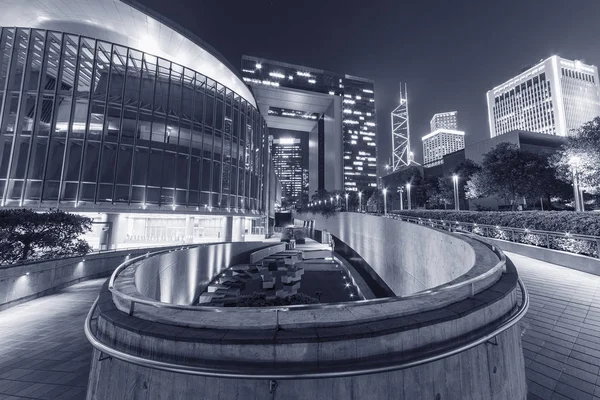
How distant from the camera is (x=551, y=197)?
127 ft

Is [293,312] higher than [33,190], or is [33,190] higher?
[33,190]

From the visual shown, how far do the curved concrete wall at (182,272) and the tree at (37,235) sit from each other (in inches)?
186

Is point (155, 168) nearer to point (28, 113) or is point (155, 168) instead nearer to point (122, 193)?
point (122, 193)

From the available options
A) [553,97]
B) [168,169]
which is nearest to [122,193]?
[168,169]

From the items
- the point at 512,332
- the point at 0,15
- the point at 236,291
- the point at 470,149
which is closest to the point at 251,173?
the point at 236,291

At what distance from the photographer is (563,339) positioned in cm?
505

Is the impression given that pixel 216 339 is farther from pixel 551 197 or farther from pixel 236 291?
pixel 551 197

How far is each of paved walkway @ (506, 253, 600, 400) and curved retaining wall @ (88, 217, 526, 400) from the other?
1210 millimetres

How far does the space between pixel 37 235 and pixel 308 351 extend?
13.5 meters

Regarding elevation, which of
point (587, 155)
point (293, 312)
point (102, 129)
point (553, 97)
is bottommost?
point (293, 312)

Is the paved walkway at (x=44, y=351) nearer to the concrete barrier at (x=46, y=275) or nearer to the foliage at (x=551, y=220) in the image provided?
the concrete barrier at (x=46, y=275)

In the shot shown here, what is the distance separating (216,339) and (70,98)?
28746 millimetres

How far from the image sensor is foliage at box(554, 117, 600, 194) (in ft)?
61.6

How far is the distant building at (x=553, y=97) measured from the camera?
109m
